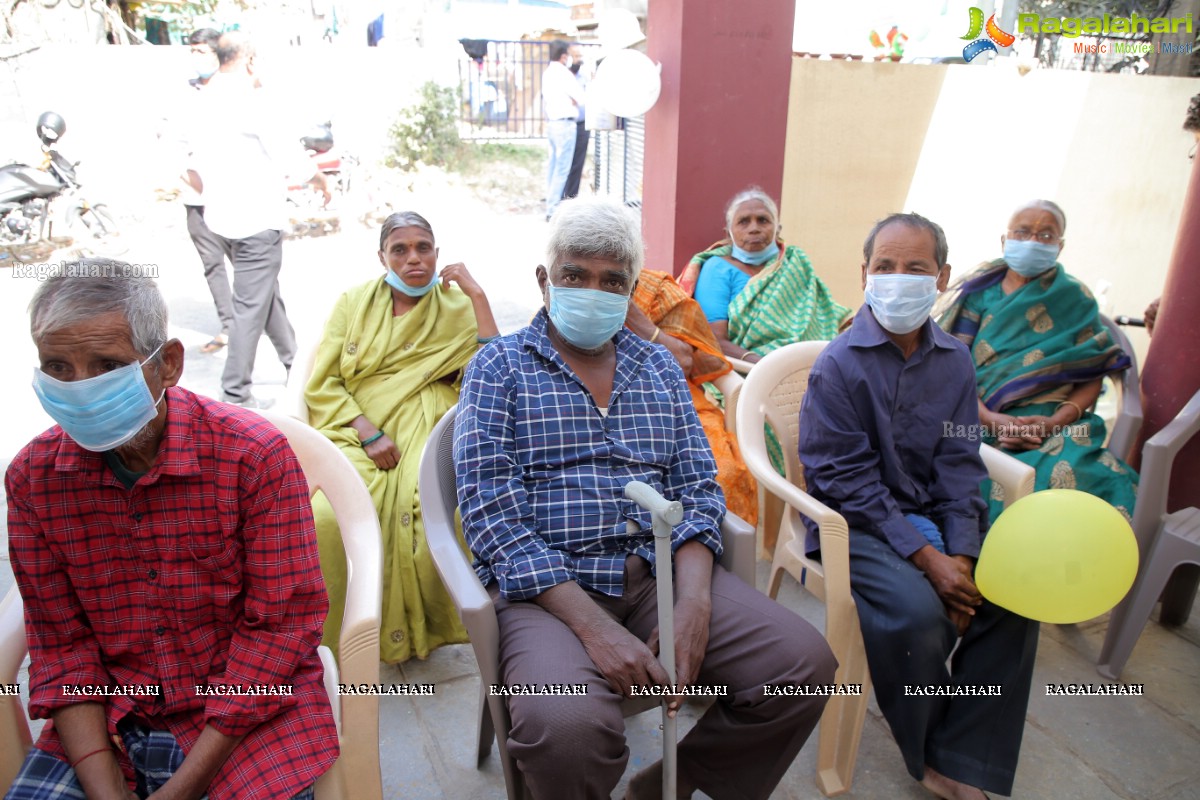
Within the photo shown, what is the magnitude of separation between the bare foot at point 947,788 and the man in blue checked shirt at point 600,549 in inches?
22.0

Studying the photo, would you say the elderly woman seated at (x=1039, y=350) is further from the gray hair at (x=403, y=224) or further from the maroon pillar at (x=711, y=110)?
→ the gray hair at (x=403, y=224)

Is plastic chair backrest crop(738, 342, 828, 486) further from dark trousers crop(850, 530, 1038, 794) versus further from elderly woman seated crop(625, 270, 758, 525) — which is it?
dark trousers crop(850, 530, 1038, 794)

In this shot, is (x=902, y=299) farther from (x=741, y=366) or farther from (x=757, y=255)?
(x=757, y=255)

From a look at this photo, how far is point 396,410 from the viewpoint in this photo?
2977 millimetres

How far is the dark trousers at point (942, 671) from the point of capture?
216 cm

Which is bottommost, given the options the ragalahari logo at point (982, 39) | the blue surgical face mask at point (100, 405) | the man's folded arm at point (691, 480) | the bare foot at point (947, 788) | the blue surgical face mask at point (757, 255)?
the bare foot at point (947, 788)

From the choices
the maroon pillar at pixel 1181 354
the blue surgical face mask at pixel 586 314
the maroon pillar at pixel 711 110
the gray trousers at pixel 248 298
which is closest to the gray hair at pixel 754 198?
the maroon pillar at pixel 711 110

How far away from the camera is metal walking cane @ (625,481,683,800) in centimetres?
156

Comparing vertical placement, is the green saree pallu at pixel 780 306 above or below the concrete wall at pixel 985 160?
below

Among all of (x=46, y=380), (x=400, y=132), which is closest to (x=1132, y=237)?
(x=46, y=380)

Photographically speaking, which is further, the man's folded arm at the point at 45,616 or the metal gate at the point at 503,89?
the metal gate at the point at 503,89

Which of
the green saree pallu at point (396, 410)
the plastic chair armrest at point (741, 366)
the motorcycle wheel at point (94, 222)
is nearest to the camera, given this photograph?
the green saree pallu at point (396, 410)

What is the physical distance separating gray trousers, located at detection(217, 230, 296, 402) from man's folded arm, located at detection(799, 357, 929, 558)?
12.1 feet

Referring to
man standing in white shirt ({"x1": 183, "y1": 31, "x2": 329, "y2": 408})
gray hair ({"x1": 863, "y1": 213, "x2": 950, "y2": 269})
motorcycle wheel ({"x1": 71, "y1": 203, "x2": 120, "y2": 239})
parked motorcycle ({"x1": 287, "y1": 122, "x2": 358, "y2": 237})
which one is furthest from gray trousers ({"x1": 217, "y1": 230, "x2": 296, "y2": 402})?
parked motorcycle ({"x1": 287, "y1": 122, "x2": 358, "y2": 237})
